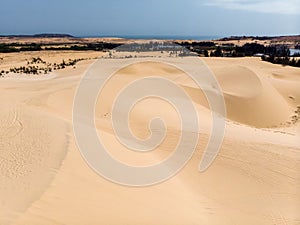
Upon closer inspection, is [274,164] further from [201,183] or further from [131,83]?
[131,83]

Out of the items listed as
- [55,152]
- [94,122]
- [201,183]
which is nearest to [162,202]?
[201,183]

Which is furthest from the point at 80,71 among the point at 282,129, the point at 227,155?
the point at 227,155

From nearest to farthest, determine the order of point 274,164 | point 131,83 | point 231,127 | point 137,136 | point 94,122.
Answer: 1. point 274,164
2. point 137,136
3. point 94,122
4. point 231,127
5. point 131,83

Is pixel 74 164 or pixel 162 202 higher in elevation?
pixel 74 164

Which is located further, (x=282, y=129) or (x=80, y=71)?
(x=80, y=71)

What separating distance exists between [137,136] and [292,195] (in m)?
4.64

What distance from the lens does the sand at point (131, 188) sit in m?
5.27

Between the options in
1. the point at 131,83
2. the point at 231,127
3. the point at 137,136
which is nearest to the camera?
the point at 137,136

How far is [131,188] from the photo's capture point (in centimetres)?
639

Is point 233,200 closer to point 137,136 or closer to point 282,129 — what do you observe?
point 137,136

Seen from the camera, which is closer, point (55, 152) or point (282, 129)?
point (55, 152)

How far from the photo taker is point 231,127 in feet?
38.0

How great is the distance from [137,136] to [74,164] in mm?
3471

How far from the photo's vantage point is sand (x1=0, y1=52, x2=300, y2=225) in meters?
5.27
